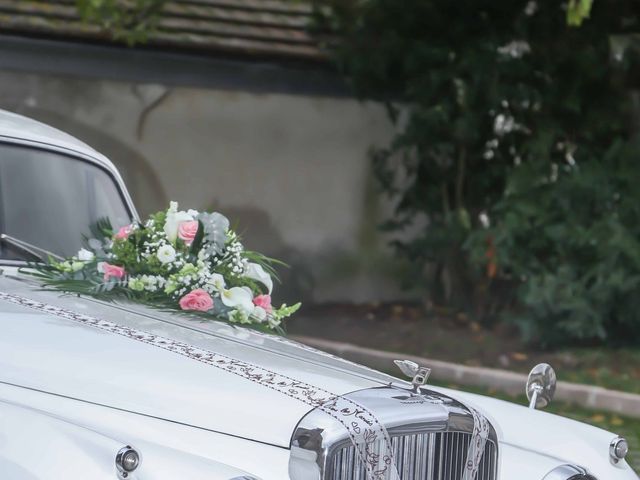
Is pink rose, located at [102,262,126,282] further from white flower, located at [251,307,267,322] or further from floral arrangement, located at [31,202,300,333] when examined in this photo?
white flower, located at [251,307,267,322]

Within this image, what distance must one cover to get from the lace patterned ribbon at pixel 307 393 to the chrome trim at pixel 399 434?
0.03 m

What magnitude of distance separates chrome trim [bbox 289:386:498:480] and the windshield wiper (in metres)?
1.56

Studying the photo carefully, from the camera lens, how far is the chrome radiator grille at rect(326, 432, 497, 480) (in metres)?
3.09

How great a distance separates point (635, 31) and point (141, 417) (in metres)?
8.59

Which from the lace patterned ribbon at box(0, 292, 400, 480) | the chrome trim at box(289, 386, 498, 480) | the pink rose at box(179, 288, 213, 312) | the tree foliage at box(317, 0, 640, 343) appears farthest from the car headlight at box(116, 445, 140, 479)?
the tree foliage at box(317, 0, 640, 343)

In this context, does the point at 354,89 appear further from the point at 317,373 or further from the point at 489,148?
the point at 317,373

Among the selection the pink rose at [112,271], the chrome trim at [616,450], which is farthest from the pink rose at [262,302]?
the chrome trim at [616,450]

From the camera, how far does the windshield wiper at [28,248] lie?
432cm

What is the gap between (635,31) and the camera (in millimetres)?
10695

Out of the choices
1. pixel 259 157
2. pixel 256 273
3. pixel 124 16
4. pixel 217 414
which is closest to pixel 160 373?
pixel 217 414

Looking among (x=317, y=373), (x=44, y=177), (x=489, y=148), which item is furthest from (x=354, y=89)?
(x=317, y=373)

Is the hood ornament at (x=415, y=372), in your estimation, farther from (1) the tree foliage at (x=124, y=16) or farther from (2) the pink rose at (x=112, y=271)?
(1) the tree foliage at (x=124, y=16)

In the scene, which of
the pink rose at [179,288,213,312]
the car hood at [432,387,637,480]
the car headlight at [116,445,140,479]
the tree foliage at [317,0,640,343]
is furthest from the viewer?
the tree foliage at [317,0,640,343]

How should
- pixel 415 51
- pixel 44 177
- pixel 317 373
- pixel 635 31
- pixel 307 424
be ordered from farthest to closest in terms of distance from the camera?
pixel 415 51 < pixel 635 31 < pixel 44 177 < pixel 317 373 < pixel 307 424
